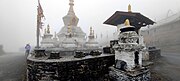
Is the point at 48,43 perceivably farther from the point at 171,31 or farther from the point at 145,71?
the point at 171,31

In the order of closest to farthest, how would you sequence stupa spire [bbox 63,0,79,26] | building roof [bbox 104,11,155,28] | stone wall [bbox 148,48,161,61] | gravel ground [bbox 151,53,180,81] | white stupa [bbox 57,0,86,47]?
gravel ground [bbox 151,53,180,81], building roof [bbox 104,11,155,28], stone wall [bbox 148,48,161,61], white stupa [bbox 57,0,86,47], stupa spire [bbox 63,0,79,26]

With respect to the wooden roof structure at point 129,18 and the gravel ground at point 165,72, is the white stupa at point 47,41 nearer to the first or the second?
the wooden roof structure at point 129,18

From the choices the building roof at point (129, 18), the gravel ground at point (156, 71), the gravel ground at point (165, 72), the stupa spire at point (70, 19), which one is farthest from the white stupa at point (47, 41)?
the gravel ground at point (165, 72)

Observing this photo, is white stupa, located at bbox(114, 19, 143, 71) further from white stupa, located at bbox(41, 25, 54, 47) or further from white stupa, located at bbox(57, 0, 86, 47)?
white stupa, located at bbox(41, 25, 54, 47)

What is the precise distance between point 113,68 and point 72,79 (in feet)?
7.43

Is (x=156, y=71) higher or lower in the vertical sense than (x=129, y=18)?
lower

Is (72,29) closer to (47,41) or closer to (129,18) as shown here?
(47,41)

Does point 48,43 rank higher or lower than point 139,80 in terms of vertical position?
higher

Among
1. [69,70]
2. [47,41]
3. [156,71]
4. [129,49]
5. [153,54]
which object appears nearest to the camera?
[129,49]

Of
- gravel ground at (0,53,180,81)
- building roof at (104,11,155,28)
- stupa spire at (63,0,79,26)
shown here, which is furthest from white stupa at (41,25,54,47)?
building roof at (104,11,155,28)

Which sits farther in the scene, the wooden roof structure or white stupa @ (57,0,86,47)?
white stupa @ (57,0,86,47)

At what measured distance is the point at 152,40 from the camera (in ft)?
114

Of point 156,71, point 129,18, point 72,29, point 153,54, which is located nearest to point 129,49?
point 156,71

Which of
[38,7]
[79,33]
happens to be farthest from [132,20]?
[79,33]
